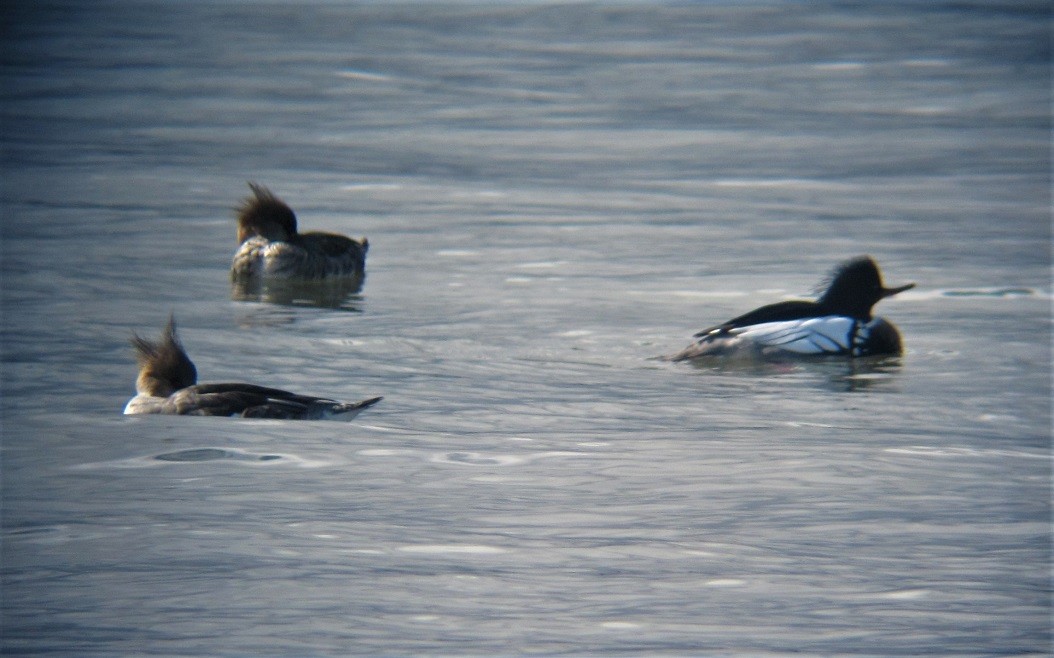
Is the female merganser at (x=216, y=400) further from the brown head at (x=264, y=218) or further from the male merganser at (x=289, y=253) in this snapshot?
the brown head at (x=264, y=218)

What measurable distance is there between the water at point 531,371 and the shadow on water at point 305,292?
11 cm

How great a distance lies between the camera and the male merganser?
11398 millimetres

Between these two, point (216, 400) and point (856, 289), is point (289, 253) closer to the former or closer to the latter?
point (856, 289)

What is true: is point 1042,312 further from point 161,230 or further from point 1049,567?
point 161,230

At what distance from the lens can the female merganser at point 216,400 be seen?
6.94 m

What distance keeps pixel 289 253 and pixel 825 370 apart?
4.35 metres

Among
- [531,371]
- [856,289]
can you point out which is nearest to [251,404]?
[531,371]

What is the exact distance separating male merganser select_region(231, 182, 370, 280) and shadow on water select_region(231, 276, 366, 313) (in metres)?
0.07

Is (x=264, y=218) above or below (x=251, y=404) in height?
above

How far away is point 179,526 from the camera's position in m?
5.52

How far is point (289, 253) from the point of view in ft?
38.0

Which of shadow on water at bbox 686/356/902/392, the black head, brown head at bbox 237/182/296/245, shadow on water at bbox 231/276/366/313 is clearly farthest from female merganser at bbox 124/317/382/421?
brown head at bbox 237/182/296/245

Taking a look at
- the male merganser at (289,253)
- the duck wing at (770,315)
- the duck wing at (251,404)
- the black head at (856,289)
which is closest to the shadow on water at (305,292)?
the male merganser at (289,253)

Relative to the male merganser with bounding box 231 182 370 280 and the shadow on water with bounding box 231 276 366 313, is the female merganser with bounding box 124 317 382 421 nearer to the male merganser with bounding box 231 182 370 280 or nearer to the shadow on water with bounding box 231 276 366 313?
the shadow on water with bounding box 231 276 366 313
